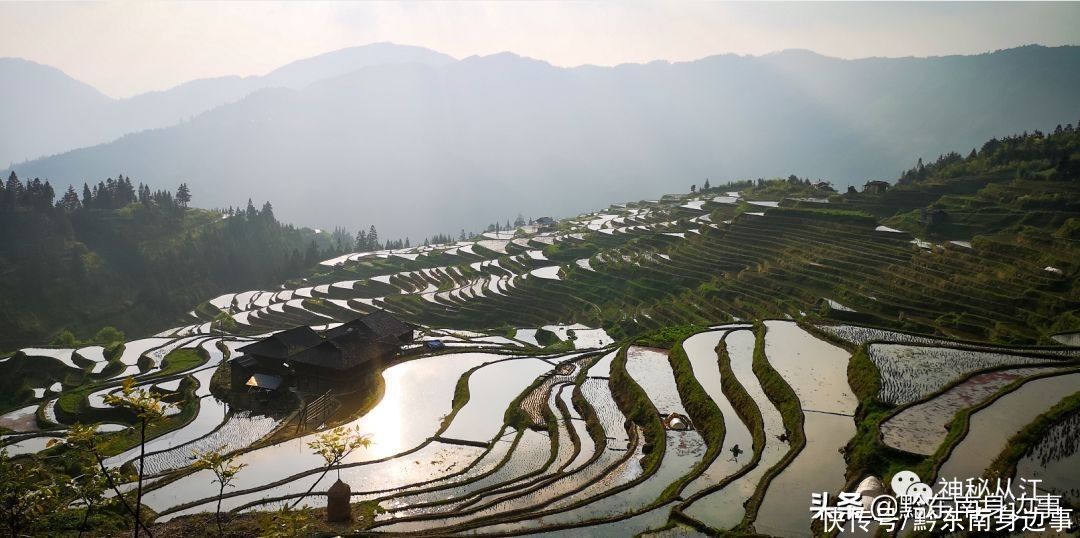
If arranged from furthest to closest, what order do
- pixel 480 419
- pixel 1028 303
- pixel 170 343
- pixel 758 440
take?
pixel 170 343 → pixel 1028 303 → pixel 480 419 → pixel 758 440

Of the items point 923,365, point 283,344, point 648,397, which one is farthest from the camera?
point 283,344

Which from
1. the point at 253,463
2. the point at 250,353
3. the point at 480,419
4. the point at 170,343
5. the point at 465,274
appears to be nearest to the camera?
the point at 253,463

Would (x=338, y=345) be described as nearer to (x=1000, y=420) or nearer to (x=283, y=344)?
(x=283, y=344)

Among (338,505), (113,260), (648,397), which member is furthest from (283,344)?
(113,260)

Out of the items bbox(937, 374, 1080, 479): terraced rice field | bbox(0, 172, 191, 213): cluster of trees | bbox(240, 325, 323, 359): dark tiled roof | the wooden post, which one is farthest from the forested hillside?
bbox(937, 374, 1080, 479): terraced rice field

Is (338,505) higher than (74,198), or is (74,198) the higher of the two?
(74,198)

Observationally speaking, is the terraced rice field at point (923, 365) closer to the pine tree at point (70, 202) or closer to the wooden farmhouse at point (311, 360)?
the wooden farmhouse at point (311, 360)

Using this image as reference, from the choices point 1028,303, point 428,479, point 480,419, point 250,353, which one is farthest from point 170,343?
point 1028,303

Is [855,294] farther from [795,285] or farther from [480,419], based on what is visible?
[480,419]

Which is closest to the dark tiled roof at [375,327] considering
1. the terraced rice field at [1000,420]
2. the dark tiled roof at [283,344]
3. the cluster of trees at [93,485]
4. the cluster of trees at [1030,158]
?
the dark tiled roof at [283,344]
